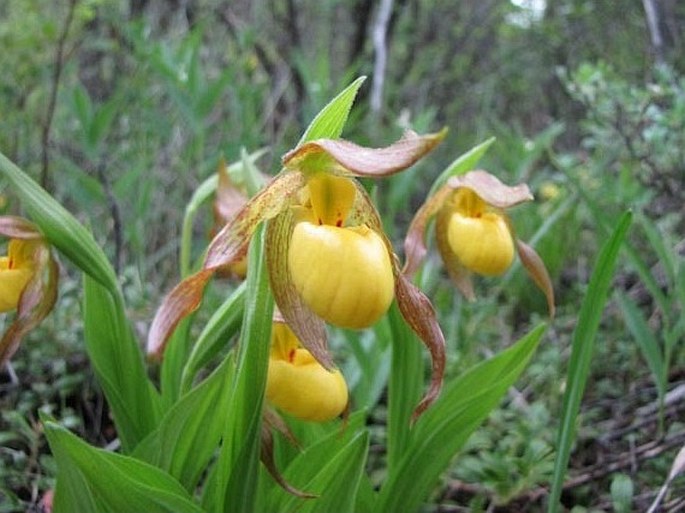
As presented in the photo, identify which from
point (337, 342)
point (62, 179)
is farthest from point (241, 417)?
point (62, 179)

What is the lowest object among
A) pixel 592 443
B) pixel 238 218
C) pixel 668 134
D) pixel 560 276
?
pixel 592 443

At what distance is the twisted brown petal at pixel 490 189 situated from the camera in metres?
1.34

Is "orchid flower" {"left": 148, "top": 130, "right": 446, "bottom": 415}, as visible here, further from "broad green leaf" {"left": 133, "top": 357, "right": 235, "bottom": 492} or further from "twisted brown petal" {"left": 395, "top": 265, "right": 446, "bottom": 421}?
"broad green leaf" {"left": 133, "top": 357, "right": 235, "bottom": 492}

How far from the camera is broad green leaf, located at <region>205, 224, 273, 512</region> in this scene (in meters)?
0.92

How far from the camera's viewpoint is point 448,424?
119cm

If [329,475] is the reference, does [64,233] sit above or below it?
above

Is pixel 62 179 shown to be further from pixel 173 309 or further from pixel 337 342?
pixel 173 309

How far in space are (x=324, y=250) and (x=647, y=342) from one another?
0.88 m

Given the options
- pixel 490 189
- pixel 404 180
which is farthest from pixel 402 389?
pixel 404 180

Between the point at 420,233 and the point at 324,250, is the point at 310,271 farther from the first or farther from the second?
the point at 420,233

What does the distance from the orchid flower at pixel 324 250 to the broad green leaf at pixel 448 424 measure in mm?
205

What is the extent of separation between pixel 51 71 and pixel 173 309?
2639mm

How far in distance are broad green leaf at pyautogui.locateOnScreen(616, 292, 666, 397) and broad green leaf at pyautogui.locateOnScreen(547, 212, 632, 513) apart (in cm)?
39

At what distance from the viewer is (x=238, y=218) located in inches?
37.4
